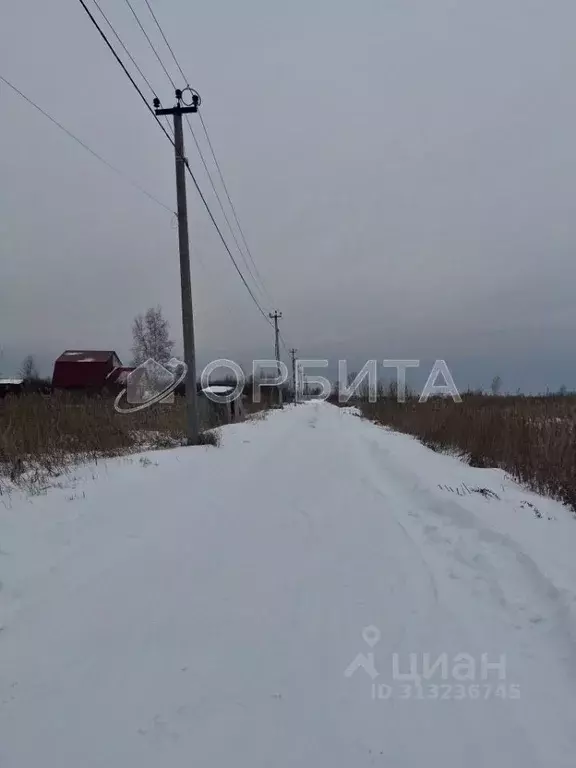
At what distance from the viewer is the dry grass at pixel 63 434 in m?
6.02

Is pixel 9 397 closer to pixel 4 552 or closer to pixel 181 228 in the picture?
pixel 181 228

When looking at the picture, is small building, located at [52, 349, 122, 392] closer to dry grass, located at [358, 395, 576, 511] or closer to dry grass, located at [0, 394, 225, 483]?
dry grass, located at [0, 394, 225, 483]

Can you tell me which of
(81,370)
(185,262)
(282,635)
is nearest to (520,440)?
(282,635)

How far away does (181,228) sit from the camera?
30.1 feet

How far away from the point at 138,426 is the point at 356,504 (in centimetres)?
699

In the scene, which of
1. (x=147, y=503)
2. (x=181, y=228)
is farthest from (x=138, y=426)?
(x=147, y=503)

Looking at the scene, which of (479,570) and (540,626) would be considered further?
(479,570)

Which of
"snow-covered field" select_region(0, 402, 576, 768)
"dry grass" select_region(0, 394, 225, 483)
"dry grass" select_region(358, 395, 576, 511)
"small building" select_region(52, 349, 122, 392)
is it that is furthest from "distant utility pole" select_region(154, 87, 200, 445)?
"small building" select_region(52, 349, 122, 392)

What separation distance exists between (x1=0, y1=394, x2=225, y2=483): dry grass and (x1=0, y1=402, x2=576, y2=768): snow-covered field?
170 centimetres

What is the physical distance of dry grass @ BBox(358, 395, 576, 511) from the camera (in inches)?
208

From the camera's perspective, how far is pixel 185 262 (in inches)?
363

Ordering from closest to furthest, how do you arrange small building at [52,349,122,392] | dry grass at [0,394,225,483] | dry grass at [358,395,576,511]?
dry grass at [358,395,576,511]
dry grass at [0,394,225,483]
small building at [52,349,122,392]

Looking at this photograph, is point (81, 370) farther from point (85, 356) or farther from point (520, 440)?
point (520, 440)

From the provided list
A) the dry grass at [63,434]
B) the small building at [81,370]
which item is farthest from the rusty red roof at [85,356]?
the dry grass at [63,434]
